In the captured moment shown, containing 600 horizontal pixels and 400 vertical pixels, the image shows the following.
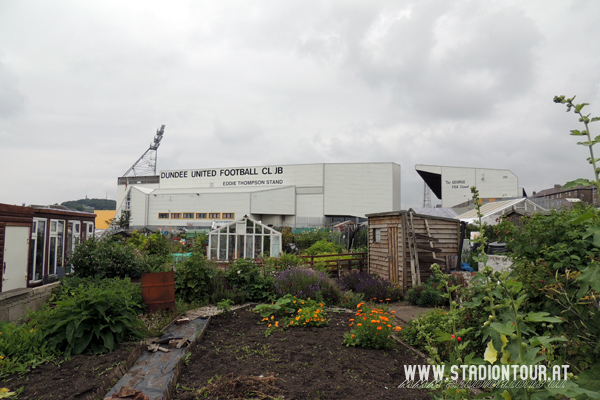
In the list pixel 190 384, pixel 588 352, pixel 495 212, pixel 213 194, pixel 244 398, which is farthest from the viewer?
pixel 213 194

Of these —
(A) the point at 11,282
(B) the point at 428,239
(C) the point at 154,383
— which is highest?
(B) the point at 428,239

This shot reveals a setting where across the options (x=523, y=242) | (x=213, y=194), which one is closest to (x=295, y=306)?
(x=523, y=242)

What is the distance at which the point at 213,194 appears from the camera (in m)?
47.8

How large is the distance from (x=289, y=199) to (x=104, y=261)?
3973 centimetres

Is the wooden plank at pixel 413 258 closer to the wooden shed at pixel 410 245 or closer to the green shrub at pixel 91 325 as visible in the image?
the wooden shed at pixel 410 245

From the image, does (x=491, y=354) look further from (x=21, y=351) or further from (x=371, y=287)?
(x=371, y=287)

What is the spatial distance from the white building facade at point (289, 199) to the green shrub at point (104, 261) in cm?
3565

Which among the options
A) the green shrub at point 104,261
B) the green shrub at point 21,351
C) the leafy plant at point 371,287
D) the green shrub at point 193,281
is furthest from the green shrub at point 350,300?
the green shrub at point 21,351

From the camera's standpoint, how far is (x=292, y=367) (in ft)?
15.4

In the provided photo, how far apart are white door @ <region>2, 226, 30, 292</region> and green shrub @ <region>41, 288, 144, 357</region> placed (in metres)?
3.37

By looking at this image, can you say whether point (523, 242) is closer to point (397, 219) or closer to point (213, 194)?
point (397, 219)

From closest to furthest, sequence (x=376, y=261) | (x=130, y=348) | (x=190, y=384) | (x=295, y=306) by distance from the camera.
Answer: (x=190, y=384) < (x=130, y=348) < (x=295, y=306) < (x=376, y=261)

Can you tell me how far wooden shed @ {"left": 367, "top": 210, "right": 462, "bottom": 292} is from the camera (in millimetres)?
11383

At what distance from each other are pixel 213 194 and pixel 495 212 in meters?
34.3
